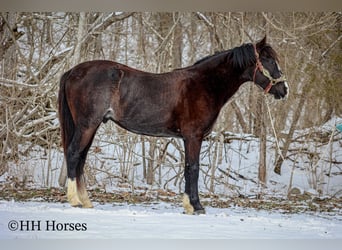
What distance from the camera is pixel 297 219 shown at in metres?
5.02

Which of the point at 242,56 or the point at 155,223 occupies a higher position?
the point at 242,56

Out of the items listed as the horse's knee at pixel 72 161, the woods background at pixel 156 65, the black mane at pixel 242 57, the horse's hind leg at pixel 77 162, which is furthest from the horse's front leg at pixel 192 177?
the horse's knee at pixel 72 161

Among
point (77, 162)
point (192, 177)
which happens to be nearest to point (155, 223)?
point (192, 177)

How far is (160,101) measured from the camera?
5.02 m

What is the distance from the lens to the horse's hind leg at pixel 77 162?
4.97 meters

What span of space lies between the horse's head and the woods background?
1.39 feet

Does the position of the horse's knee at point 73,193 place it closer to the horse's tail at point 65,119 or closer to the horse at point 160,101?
the horse at point 160,101

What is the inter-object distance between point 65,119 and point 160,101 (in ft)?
2.91

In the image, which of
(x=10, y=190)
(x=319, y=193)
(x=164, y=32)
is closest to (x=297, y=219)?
(x=319, y=193)

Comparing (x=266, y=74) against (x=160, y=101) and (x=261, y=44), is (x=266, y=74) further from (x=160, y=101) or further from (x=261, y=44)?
(x=160, y=101)

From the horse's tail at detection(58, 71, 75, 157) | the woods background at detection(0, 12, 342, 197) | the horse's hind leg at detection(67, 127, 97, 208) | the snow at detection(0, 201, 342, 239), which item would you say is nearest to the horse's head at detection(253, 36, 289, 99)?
the woods background at detection(0, 12, 342, 197)

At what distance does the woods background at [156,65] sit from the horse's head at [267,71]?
A: 42cm

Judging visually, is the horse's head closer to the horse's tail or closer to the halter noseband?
the halter noseband

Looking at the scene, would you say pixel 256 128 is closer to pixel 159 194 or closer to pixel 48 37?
pixel 159 194
